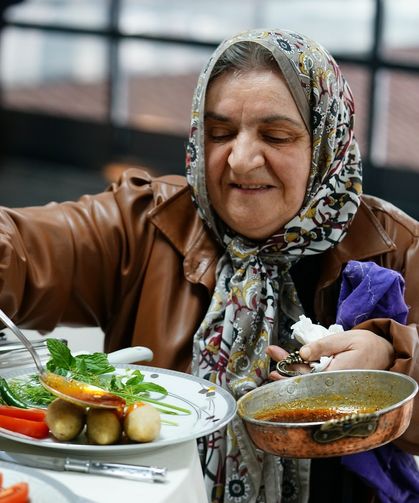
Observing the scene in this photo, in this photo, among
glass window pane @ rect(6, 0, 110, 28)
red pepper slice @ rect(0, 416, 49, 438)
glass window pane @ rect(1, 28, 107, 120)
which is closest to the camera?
red pepper slice @ rect(0, 416, 49, 438)

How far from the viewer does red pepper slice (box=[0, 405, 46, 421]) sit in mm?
1500

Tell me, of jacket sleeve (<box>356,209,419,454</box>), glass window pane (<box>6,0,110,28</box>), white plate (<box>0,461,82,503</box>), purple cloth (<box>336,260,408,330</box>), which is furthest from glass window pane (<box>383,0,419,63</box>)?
white plate (<box>0,461,82,503</box>)

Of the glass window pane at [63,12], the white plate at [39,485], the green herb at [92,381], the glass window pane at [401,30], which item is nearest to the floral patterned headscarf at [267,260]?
the green herb at [92,381]

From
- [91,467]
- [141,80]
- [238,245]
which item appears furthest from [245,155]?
[141,80]

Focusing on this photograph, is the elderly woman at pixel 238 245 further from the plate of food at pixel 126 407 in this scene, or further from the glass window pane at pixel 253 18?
the glass window pane at pixel 253 18

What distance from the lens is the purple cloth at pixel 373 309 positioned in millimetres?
1986

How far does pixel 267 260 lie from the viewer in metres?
2.18

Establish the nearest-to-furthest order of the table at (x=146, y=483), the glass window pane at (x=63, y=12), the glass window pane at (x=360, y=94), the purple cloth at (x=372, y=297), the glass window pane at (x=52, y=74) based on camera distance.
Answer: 1. the table at (x=146, y=483)
2. the purple cloth at (x=372, y=297)
3. the glass window pane at (x=360, y=94)
4. the glass window pane at (x=63, y=12)
5. the glass window pane at (x=52, y=74)

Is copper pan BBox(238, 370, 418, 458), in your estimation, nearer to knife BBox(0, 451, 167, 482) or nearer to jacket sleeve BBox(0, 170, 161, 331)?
knife BBox(0, 451, 167, 482)

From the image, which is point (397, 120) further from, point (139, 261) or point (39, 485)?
point (39, 485)

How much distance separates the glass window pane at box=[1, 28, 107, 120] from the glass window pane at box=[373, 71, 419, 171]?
2357 millimetres

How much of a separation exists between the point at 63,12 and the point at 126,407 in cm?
660

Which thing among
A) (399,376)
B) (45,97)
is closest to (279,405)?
(399,376)

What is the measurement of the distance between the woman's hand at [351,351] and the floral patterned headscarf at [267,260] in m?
0.20
